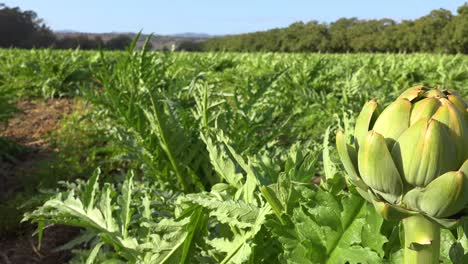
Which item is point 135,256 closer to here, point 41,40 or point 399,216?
point 399,216

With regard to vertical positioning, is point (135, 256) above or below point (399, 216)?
below

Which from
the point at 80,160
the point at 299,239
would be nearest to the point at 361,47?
the point at 80,160

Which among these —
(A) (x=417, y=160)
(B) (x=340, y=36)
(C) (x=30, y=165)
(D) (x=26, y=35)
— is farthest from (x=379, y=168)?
(D) (x=26, y=35)

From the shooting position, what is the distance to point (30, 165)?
2.72 m

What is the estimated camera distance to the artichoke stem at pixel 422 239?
0.49 meters

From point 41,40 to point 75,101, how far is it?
2955cm

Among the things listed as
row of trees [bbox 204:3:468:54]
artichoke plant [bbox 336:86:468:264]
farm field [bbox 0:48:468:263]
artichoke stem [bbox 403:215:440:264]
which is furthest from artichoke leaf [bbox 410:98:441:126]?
row of trees [bbox 204:3:468:54]

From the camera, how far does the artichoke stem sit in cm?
49

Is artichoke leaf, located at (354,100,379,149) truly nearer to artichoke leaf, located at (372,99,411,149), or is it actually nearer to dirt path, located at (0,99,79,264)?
artichoke leaf, located at (372,99,411,149)

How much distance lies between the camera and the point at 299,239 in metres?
0.73

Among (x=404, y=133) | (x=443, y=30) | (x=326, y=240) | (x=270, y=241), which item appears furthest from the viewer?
(x=443, y=30)

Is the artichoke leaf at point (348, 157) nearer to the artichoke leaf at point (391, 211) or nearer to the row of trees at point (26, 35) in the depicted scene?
the artichoke leaf at point (391, 211)

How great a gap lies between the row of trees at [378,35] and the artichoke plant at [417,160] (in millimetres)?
20730

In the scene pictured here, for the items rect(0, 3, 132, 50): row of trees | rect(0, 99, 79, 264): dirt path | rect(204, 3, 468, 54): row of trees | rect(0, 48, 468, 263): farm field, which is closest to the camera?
rect(0, 48, 468, 263): farm field
